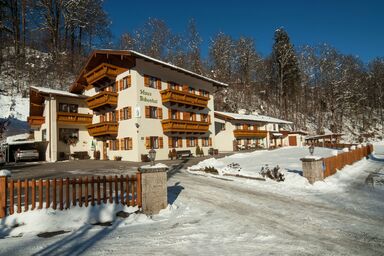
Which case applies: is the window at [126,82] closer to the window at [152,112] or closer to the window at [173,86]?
→ the window at [152,112]

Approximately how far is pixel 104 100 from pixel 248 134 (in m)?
24.3

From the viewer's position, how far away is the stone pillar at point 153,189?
30.0ft

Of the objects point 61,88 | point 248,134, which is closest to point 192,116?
point 248,134

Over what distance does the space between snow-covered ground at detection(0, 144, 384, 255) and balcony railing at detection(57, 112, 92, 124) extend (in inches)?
965

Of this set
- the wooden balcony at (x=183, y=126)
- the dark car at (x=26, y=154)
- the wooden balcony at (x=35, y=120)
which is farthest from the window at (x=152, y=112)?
the wooden balcony at (x=35, y=120)

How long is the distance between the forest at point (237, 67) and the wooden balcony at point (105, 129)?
724 inches

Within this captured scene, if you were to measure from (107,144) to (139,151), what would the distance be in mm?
6550

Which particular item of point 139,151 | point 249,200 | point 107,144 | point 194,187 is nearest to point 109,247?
point 249,200

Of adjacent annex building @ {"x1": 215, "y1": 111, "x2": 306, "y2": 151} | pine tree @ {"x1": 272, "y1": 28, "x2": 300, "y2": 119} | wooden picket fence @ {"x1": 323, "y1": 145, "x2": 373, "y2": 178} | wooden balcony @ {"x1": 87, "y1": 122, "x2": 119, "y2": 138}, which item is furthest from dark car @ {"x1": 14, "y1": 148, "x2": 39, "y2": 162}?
pine tree @ {"x1": 272, "y1": 28, "x2": 300, "y2": 119}

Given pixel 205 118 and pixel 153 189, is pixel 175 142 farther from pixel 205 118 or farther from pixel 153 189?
pixel 153 189

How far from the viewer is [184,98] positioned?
112 ft

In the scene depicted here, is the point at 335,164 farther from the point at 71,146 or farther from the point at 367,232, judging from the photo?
the point at 71,146

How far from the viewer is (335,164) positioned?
17.3m

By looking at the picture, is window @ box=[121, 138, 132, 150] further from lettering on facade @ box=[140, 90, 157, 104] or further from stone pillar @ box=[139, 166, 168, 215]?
stone pillar @ box=[139, 166, 168, 215]
